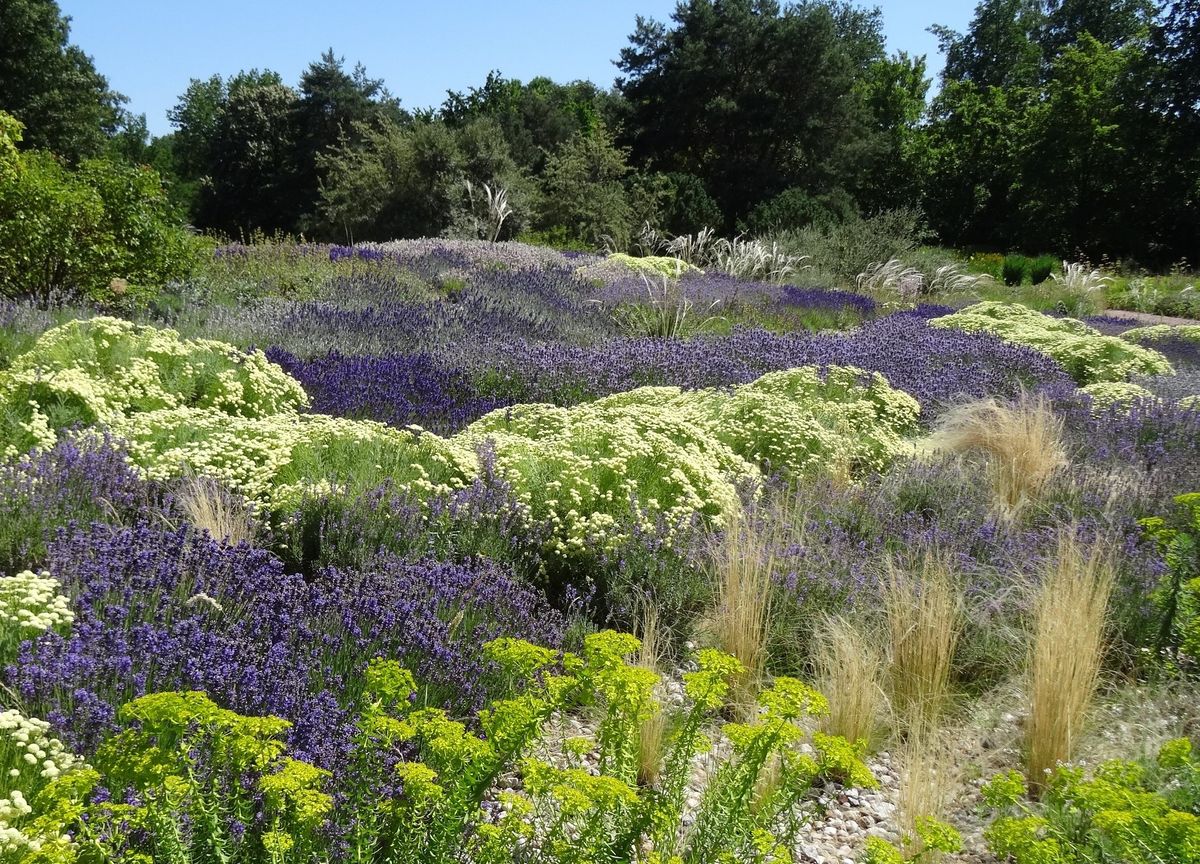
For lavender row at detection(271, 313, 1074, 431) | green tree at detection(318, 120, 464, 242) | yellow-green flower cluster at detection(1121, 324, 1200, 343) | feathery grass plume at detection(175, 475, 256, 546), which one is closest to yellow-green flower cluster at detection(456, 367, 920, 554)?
lavender row at detection(271, 313, 1074, 431)

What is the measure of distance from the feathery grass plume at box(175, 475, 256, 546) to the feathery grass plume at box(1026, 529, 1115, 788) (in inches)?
106

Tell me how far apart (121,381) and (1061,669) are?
4.44 meters

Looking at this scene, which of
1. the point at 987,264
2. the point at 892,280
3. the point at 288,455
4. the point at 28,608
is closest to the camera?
the point at 28,608

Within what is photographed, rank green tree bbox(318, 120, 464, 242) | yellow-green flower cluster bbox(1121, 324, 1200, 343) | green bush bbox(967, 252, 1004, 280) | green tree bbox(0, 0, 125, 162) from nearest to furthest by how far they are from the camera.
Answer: yellow-green flower cluster bbox(1121, 324, 1200, 343) < green tree bbox(318, 120, 464, 242) < green bush bbox(967, 252, 1004, 280) < green tree bbox(0, 0, 125, 162)

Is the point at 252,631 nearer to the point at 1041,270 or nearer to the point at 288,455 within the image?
the point at 288,455

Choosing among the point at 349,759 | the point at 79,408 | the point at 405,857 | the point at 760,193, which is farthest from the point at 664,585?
the point at 760,193

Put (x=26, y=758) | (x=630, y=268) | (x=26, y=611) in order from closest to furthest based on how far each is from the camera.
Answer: (x=26, y=758), (x=26, y=611), (x=630, y=268)

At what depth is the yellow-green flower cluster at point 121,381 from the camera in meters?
3.99

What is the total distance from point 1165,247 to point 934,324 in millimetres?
21573

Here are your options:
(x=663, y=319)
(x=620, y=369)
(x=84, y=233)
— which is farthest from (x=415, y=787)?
(x=663, y=319)

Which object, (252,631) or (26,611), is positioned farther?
(252,631)

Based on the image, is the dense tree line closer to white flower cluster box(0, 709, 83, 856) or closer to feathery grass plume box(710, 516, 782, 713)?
feathery grass plume box(710, 516, 782, 713)

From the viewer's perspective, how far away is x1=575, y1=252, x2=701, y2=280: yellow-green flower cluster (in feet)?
41.2

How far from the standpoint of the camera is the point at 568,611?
3305 mm
